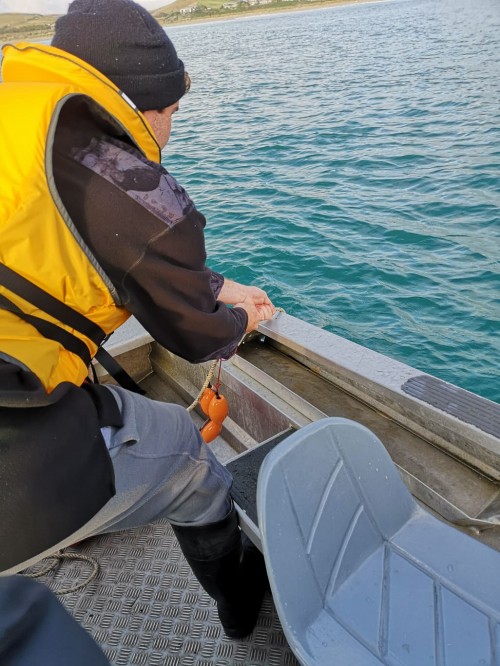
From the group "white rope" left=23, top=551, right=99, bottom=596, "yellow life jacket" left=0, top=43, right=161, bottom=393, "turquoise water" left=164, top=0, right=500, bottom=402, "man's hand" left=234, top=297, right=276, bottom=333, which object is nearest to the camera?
"yellow life jacket" left=0, top=43, right=161, bottom=393

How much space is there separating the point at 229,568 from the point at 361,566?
0.51m

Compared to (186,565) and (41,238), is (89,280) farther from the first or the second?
(186,565)

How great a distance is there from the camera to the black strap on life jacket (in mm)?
1289

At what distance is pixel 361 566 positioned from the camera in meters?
1.85

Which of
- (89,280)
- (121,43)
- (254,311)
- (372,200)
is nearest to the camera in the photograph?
(89,280)

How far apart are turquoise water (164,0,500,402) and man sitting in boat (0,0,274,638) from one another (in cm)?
409

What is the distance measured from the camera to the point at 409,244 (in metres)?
7.46

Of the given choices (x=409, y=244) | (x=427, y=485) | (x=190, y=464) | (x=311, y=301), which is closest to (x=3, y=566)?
(x=190, y=464)

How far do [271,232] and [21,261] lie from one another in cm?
764

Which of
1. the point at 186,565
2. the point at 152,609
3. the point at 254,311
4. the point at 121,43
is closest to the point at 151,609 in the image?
the point at 152,609

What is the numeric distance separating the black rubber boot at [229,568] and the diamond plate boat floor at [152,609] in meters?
0.09

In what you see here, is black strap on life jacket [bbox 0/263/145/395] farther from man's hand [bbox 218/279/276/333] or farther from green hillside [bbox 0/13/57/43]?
green hillside [bbox 0/13/57/43]

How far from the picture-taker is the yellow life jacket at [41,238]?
127 cm

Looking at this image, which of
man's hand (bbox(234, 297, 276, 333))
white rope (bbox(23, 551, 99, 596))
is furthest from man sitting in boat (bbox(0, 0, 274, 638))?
white rope (bbox(23, 551, 99, 596))
